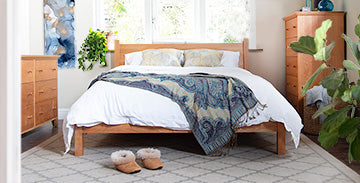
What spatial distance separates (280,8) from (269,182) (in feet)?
10.7

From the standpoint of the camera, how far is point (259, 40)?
5.04 metres

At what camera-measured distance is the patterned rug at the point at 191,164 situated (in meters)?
2.38

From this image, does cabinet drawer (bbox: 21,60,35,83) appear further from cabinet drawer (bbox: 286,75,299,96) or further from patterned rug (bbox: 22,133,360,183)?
cabinet drawer (bbox: 286,75,299,96)

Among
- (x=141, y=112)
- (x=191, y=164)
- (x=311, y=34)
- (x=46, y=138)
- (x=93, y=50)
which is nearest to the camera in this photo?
(x=191, y=164)

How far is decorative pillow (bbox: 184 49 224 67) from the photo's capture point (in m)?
4.59

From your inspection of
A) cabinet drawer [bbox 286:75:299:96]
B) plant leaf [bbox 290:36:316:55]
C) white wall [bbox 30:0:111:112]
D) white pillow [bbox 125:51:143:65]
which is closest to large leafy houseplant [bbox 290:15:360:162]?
plant leaf [bbox 290:36:316:55]

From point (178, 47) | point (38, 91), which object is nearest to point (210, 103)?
point (38, 91)

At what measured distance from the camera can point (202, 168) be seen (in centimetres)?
261

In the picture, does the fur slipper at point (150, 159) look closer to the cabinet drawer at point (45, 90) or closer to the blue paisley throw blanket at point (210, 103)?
the blue paisley throw blanket at point (210, 103)

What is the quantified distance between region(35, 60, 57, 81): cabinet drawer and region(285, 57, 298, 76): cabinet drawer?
9.29 ft

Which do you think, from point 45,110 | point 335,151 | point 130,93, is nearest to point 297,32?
point 335,151

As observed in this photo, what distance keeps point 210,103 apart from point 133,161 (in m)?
0.79

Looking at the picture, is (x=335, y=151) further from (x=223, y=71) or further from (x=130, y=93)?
(x=130, y=93)

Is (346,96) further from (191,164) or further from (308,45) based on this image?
(191,164)
